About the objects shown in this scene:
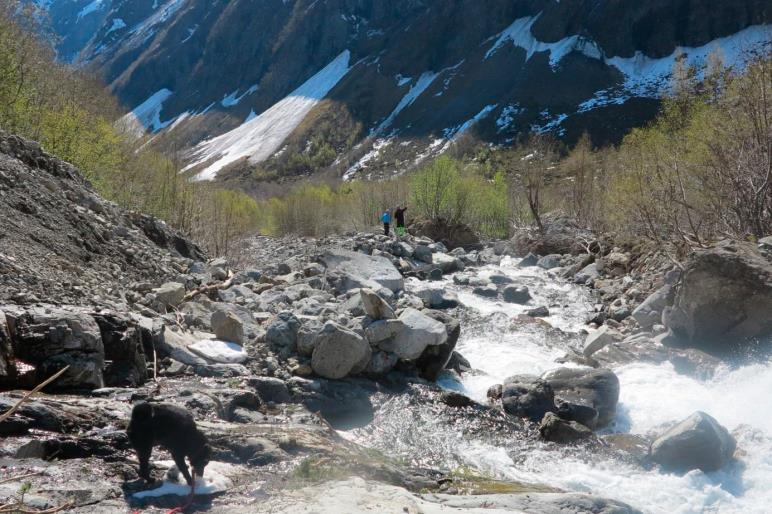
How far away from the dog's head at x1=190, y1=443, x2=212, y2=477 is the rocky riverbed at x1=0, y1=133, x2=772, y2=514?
0.43 feet

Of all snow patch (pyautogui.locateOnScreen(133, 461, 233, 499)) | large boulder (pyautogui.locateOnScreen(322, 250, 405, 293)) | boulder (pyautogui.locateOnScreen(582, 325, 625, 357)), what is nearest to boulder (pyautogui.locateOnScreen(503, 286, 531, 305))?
large boulder (pyautogui.locateOnScreen(322, 250, 405, 293))

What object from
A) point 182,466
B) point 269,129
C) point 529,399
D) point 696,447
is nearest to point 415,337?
point 529,399

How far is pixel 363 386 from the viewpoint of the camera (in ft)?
29.6

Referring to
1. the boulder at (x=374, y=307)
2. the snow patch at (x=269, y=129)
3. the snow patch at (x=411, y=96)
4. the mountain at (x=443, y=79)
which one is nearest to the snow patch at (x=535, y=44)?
the mountain at (x=443, y=79)

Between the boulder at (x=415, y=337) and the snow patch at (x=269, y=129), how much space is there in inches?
4617

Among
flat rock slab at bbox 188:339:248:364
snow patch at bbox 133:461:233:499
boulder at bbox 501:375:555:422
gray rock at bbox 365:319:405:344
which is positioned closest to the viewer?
snow patch at bbox 133:461:233:499

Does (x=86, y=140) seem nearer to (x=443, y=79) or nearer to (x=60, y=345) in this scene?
(x=60, y=345)

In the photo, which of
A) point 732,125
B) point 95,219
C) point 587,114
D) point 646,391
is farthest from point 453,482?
point 587,114

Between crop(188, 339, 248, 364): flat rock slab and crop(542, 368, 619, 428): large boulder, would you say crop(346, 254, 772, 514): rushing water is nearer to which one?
crop(542, 368, 619, 428): large boulder

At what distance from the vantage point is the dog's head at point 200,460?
4.43 metres

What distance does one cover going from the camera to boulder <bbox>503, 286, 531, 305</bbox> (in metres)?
18.0

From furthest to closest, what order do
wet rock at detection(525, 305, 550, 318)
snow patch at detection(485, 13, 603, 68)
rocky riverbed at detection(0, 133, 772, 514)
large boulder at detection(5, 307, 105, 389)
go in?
snow patch at detection(485, 13, 603, 68)
wet rock at detection(525, 305, 550, 318)
large boulder at detection(5, 307, 105, 389)
rocky riverbed at detection(0, 133, 772, 514)

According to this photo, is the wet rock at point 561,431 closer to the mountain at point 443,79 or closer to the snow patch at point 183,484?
the snow patch at point 183,484

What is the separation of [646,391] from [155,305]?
29.5 feet
